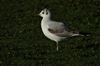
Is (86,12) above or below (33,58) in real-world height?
above

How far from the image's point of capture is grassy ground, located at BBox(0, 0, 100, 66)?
1627cm

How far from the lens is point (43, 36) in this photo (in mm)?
22203

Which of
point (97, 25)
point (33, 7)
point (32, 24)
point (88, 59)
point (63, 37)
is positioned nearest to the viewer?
point (88, 59)

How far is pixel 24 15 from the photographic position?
29.1m

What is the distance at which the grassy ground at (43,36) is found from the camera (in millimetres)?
16266

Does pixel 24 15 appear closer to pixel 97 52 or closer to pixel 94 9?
pixel 94 9

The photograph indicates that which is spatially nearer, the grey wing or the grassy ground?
the grassy ground

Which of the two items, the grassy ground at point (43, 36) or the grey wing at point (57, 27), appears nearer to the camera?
the grassy ground at point (43, 36)

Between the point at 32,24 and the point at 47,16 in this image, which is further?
the point at 32,24

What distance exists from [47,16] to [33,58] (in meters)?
2.80

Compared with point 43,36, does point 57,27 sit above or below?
above

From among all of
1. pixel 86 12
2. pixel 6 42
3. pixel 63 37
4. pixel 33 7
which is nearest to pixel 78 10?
pixel 86 12

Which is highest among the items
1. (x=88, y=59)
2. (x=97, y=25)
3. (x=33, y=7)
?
(x=33, y=7)

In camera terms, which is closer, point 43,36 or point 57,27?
point 57,27
